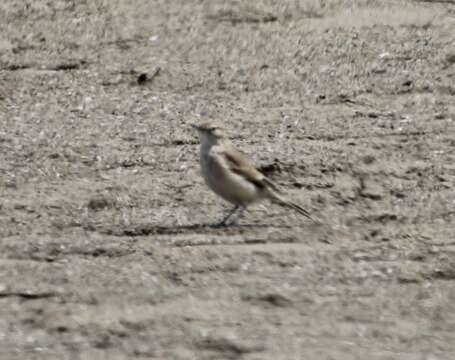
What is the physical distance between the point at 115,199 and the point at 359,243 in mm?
1987

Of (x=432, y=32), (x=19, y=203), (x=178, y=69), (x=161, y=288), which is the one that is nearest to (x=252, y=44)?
(x=178, y=69)

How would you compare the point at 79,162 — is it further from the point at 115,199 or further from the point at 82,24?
the point at 82,24

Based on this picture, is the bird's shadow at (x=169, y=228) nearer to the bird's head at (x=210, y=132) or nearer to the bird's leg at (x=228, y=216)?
the bird's leg at (x=228, y=216)

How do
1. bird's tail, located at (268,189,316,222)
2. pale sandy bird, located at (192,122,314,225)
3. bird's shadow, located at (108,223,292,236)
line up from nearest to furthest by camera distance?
bird's shadow, located at (108,223,292,236) → pale sandy bird, located at (192,122,314,225) → bird's tail, located at (268,189,316,222)

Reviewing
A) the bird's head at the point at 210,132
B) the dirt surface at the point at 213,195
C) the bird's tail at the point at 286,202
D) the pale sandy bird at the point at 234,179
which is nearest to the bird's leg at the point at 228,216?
the pale sandy bird at the point at 234,179

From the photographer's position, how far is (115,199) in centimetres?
1255

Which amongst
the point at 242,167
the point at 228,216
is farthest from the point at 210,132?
the point at 228,216

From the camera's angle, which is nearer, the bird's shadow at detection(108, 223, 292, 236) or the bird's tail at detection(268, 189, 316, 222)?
the bird's shadow at detection(108, 223, 292, 236)

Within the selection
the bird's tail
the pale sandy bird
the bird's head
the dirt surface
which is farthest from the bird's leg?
the bird's head

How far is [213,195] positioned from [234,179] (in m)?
0.83

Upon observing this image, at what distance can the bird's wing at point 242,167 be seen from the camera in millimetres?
12201

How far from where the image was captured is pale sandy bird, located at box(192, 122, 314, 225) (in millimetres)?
12117

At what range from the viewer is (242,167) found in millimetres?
12250

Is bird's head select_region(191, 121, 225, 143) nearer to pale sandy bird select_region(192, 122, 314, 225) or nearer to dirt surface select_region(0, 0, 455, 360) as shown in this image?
pale sandy bird select_region(192, 122, 314, 225)
